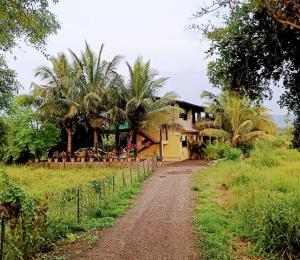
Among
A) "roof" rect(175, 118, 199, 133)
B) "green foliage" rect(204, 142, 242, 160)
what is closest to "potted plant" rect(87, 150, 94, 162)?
"roof" rect(175, 118, 199, 133)

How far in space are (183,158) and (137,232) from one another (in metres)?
24.4

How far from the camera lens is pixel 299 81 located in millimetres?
7488

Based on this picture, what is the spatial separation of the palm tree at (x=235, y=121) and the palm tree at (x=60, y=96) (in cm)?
1151

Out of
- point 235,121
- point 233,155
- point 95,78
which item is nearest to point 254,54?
point 233,155

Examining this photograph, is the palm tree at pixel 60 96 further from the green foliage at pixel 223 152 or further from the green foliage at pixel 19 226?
the green foliage at pixel 19 226

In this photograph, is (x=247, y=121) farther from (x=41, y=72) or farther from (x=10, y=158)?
(x=10, y=158)

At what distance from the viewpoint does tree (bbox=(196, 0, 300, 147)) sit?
7.02 metres

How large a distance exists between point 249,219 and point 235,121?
2376 cm

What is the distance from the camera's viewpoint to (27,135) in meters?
29.6

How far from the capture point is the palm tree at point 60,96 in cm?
2908

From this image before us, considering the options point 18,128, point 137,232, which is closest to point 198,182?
point 137,232

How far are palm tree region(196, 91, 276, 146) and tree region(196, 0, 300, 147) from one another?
24151 millimetres

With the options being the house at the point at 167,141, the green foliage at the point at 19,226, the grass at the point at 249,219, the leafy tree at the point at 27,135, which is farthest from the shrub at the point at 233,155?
the green foliage at the point at 19,226

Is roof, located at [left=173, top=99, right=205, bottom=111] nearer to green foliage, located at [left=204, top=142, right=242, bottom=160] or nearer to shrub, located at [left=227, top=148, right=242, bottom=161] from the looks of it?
green foliage, located at [left=204, top=142, right=242, bottom=160]
